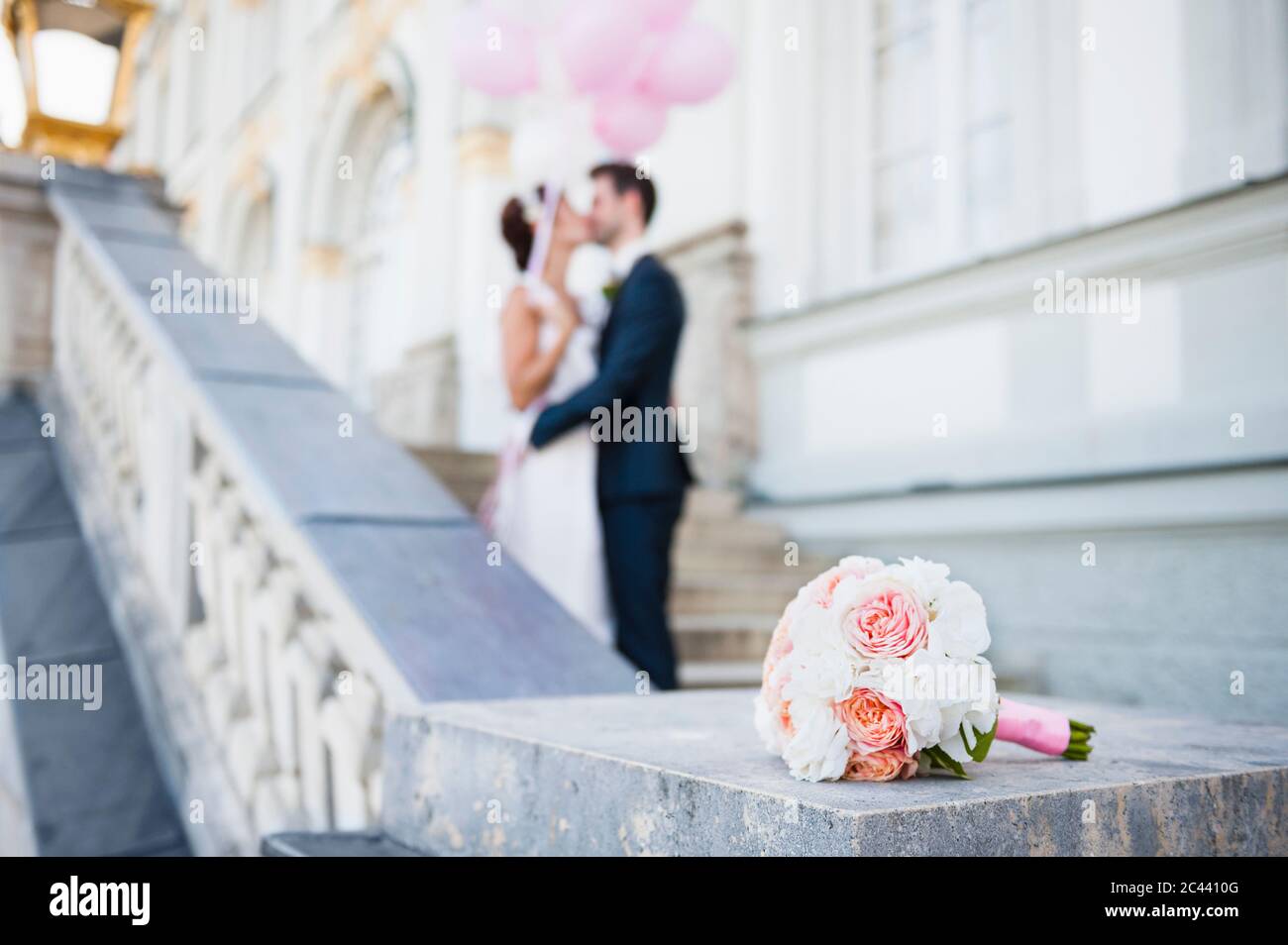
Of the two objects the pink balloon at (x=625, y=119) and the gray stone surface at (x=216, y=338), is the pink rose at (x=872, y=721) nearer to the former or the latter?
the gray stone surface at (x=216, y=338)

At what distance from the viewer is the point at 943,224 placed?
5305mm

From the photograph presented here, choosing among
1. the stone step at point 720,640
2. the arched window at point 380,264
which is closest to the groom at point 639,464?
the stone step at point 720,640

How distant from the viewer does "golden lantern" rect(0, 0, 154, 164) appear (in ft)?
12.3

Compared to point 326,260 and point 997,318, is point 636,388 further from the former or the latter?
point 326,260

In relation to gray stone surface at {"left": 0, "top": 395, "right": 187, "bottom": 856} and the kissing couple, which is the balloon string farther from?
gray stone surface at {"left": 0, "top": 395, "right": 187, "bottom": 856}

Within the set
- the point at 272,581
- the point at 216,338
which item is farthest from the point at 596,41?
the point at 272,581

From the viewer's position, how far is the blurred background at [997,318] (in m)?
3.79

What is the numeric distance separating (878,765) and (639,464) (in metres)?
1.79

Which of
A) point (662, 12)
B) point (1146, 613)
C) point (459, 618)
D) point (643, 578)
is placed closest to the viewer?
point (459, 618)

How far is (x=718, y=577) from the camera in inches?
185

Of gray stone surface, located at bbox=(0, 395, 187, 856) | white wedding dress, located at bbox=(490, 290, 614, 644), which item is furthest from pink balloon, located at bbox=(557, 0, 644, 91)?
gray stone surface, located at bbox=(0, 395, 187, 856)

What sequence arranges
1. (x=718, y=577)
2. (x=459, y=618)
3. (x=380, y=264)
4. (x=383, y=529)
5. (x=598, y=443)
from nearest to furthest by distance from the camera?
(x=459, y=618), (x=383, y=529), (x=598, y=443), (x=718, y=577), (x=380, y=264)
